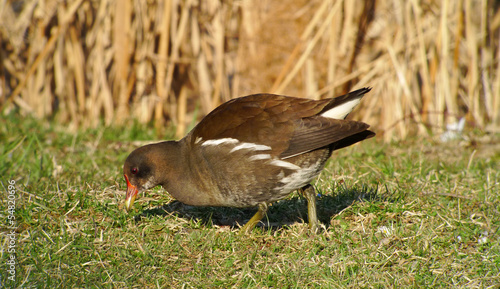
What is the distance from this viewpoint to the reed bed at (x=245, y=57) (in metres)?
5.88

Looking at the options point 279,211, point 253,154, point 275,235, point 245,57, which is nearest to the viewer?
point 253,154

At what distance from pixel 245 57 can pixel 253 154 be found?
3.60 meters

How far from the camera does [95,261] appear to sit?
120 inches

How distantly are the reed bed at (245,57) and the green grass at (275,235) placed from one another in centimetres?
170

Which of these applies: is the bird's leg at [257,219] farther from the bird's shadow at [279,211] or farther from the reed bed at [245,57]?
the reed bed at [245,57]

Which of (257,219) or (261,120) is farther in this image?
(257,219)

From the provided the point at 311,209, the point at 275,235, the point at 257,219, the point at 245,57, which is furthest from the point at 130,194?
the point at 245,57

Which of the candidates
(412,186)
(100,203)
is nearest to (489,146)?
(412,186)

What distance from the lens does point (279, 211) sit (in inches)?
152

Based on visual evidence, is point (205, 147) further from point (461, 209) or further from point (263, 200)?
point (461, 209)

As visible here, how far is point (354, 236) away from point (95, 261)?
1.59m

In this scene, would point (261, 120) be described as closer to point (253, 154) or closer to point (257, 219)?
point (253, 154)

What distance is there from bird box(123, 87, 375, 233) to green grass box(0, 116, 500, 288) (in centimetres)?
23

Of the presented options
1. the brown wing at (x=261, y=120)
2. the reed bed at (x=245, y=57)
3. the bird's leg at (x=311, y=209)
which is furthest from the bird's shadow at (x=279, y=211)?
the reed bed at (x=245, y=57)
